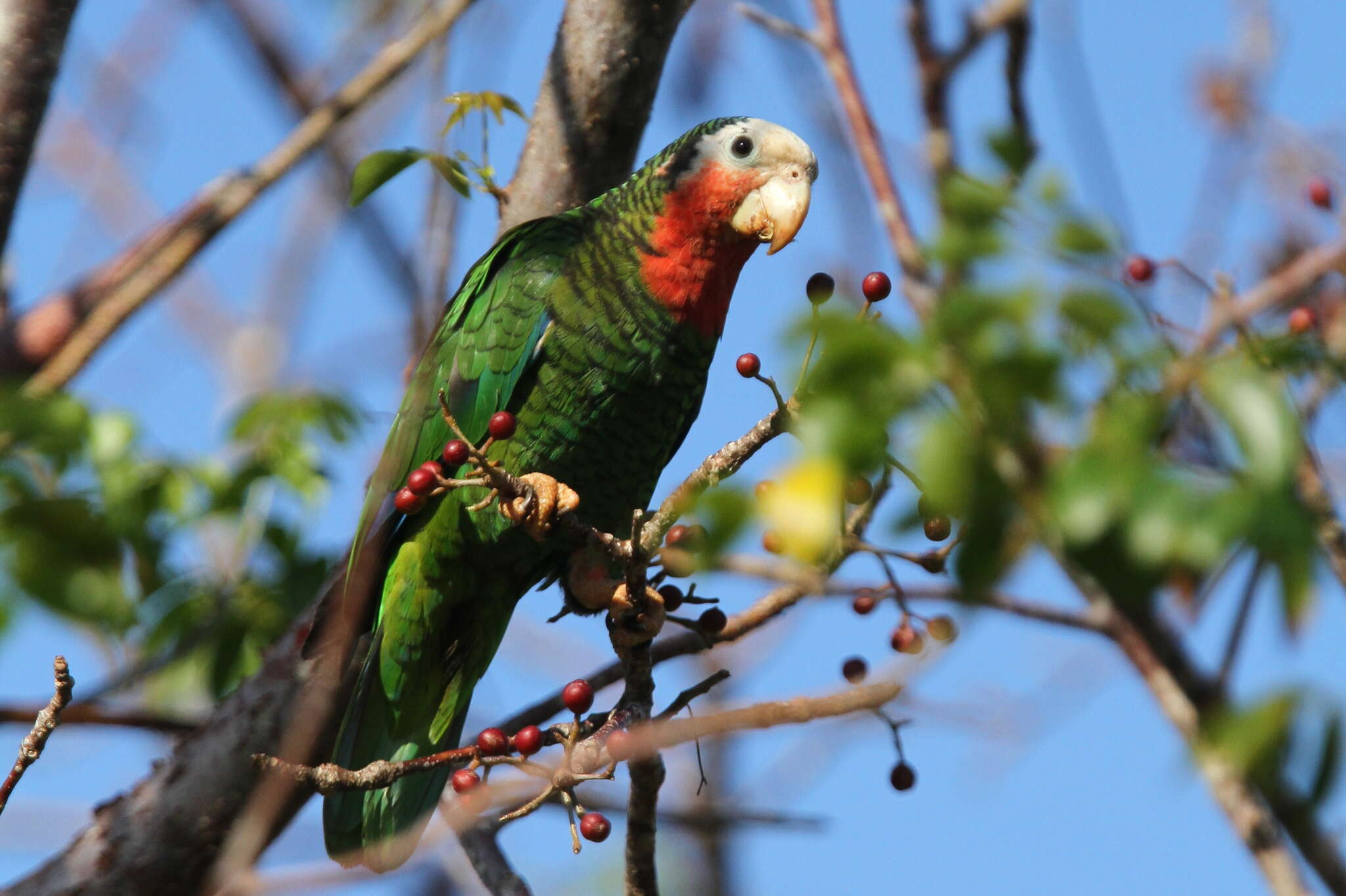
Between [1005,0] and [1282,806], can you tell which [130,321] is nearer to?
[1005,0]

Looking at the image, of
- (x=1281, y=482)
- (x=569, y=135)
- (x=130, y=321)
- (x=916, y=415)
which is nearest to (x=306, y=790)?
(x=130, y=321)

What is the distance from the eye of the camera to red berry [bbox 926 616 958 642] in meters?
2.74

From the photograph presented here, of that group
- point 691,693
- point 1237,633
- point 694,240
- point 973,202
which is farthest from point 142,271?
point 1237,633

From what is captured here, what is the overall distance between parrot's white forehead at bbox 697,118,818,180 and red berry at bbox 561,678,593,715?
1.61 meters

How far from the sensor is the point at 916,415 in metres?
1.28

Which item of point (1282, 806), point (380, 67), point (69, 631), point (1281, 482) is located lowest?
point (1282, 806)

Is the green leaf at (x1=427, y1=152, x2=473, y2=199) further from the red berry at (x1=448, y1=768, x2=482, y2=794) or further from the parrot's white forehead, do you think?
the red berry at (x1=448, y1=768, x2=482, y2=794)

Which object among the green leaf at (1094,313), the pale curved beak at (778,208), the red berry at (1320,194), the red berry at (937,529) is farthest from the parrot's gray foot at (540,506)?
the red berry at (1320,194)

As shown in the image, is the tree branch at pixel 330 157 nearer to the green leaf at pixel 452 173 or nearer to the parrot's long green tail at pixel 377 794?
the green leaf at pixel 452 173

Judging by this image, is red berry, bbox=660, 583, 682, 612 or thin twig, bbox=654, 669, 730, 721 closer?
thin twig, bbox=654, 669, 730, 721

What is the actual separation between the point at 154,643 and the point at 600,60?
2011 millimetres

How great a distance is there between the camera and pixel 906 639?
280 centimetres

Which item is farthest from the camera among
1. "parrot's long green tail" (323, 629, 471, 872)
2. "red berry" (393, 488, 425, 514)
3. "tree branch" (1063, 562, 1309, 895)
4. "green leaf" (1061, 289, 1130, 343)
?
"parrot's long green tail" (323, 629, 471, 872)

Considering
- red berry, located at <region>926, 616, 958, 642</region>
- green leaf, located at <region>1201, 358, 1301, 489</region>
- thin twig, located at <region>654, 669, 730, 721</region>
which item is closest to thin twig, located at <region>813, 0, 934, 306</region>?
red berry, located at <region>926, 616, 958, 642</region>
